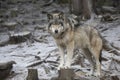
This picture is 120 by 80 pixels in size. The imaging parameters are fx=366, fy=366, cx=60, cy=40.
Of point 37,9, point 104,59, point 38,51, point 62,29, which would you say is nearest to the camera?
point 62,29

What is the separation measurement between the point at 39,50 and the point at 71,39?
4181 millimetres

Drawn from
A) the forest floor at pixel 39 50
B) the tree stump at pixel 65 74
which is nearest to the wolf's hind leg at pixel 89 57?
the forest floor at pixel 39 50

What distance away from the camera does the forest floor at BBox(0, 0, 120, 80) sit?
10.5 m

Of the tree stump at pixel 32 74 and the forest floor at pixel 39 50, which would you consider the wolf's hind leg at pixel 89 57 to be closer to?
the forest floor at pixel 39 50

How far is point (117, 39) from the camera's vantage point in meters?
14.2

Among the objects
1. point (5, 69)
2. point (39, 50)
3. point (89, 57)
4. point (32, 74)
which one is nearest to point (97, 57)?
point (89, 57)

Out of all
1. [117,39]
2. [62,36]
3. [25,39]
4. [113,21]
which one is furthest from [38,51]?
[113,21]

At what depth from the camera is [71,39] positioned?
8.98m

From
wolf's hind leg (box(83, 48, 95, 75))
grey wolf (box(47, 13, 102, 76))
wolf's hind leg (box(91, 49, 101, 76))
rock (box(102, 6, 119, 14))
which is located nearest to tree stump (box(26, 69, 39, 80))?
grey wolf (box(47, 13, 102, 76))

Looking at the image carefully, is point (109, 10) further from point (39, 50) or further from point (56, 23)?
point (56, 23)

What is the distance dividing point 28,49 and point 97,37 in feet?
14.9

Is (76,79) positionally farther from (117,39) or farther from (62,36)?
(117,39)

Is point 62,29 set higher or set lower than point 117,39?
higher

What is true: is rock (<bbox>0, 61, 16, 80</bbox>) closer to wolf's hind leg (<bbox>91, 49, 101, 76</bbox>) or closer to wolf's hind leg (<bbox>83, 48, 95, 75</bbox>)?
Answer: wolf's hind leg (<bbox>83, 48, 95, 75</bbox>)
